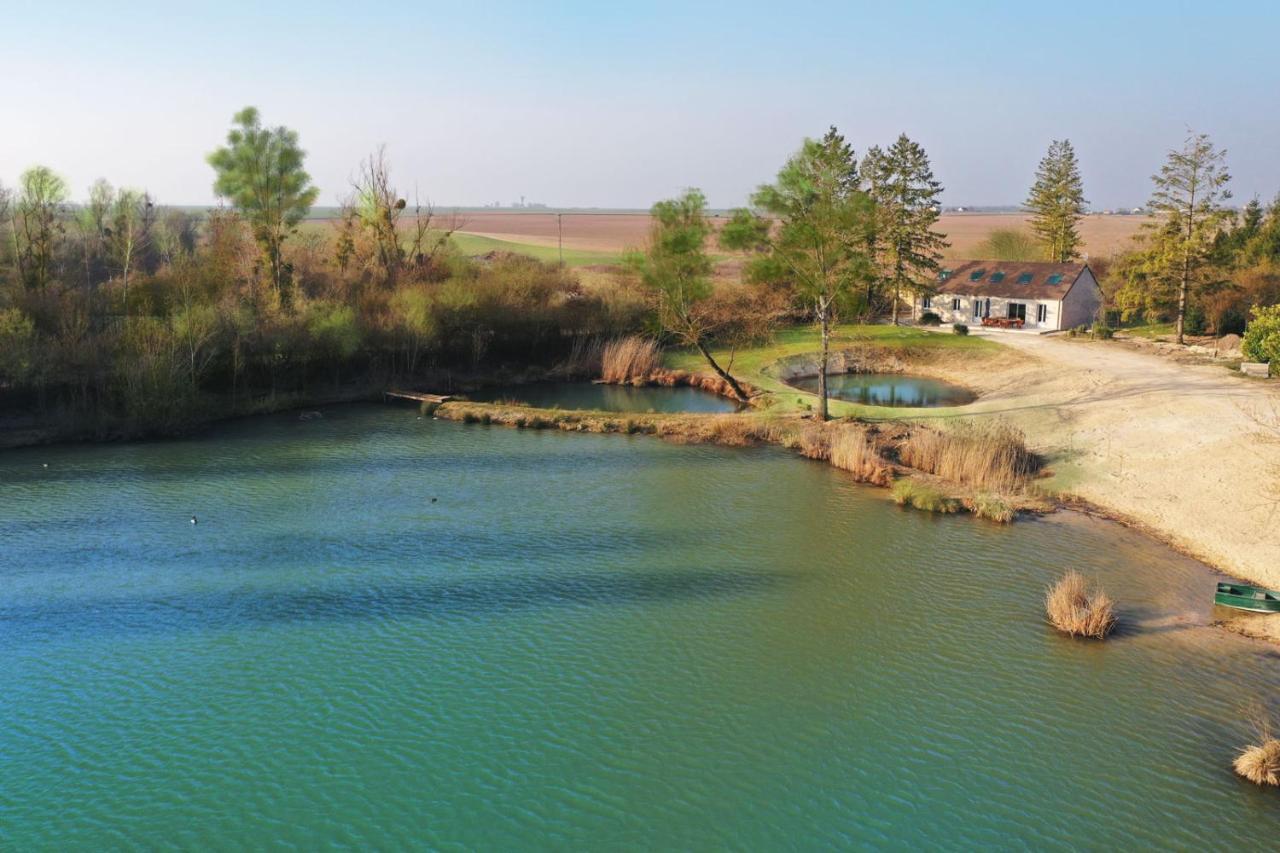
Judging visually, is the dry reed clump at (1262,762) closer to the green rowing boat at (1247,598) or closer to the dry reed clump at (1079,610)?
the dry reed clump at (1079,610)

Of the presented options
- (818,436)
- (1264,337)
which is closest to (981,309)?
(1264,337)

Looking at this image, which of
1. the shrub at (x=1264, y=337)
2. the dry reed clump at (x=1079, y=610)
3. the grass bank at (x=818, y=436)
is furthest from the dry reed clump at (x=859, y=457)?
the shrub at (x=1264, y=337)

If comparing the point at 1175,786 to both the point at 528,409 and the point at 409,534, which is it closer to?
the point at 409,534

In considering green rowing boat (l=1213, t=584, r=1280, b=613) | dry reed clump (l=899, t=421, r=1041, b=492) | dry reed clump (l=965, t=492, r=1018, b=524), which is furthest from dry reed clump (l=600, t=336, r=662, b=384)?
green rowing boat (l=1213, t=584, r=1280, b=613)

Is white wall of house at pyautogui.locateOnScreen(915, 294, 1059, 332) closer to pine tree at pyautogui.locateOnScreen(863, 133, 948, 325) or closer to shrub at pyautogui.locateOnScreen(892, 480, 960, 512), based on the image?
pine tree at pyautogui.locateOnScreen(863, 133, 948, 325)

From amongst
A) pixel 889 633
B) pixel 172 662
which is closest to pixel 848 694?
pixel 889 633

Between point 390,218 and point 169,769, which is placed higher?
point 390,218
